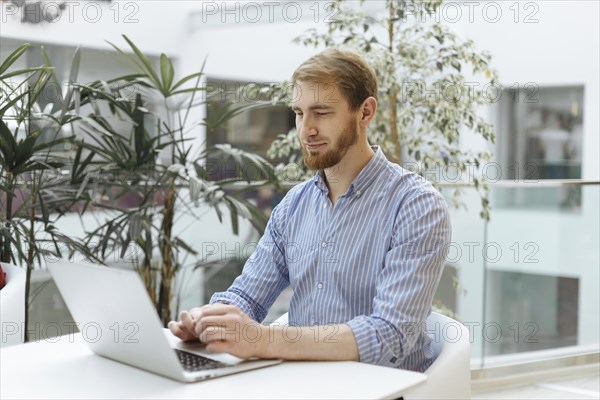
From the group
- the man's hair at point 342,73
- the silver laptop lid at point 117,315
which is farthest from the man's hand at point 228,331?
the man's hair at point 342,73

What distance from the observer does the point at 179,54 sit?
335 inches

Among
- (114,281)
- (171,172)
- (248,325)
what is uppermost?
(171,172)

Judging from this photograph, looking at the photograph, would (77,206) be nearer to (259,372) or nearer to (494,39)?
(259,372)

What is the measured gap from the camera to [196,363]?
1.55 m

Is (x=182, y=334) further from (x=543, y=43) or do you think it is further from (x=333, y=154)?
(x=543, y=43)

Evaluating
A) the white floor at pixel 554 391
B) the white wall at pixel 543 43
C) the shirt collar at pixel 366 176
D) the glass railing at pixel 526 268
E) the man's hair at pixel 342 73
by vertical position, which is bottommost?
the white floor at pixel 554 391

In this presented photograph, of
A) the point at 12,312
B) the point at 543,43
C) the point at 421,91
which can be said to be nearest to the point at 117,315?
the point at 12,312

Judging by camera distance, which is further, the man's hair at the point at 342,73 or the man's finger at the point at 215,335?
the man's hair at the point at 342,73

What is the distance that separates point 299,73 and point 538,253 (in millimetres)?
3048

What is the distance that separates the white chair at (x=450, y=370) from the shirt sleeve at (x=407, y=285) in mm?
72

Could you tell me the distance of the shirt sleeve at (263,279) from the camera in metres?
2.05

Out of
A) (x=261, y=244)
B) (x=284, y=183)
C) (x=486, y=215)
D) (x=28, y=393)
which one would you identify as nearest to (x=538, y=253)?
(x=486, y=215)

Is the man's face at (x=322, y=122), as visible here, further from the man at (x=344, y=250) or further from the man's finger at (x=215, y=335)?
the man's finger at (x=215, y=335)

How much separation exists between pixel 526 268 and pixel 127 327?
3.64 meters
